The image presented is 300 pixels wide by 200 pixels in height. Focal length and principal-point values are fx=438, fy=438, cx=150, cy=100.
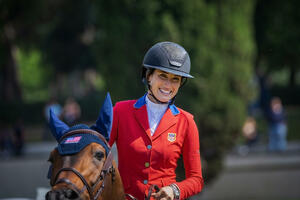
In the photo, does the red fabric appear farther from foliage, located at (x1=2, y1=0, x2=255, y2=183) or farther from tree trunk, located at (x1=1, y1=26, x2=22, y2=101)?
tree trunk, located at (x1=1, y1=26, x2=22, y2=101)

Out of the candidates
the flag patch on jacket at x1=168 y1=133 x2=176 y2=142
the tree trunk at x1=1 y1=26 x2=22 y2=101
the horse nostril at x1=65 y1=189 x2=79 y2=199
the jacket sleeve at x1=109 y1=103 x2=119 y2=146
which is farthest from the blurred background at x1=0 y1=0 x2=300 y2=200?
the tree trunk at x1=1 y1=26 x2=22 y2=101

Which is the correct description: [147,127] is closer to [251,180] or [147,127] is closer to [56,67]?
[251,180]

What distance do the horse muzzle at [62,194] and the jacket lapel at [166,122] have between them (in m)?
0.80

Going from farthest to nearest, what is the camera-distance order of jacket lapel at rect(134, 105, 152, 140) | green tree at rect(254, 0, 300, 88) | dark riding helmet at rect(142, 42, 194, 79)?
green tree at rect(254, 0, 300, 88), jacket lapel at rect(134, 105, 152, 140), dark riding helmet at rect(142, 42, 194, 79)

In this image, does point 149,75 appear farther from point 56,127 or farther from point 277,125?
point 277,125

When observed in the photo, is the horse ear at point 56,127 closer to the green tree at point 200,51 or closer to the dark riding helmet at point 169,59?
the dark riding helmet at point 169,59

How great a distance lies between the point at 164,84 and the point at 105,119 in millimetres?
528

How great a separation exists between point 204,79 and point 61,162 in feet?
21.2

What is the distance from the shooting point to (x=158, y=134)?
2.83m

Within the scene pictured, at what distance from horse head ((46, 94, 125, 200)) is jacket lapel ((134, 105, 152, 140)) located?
0.40 m

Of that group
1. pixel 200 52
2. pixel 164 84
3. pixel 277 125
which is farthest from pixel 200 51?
pixel 277 125

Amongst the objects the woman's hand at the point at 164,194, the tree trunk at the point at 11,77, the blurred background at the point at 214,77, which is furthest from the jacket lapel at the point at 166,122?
the tree trunk at the point at 11,77

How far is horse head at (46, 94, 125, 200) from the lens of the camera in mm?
2176

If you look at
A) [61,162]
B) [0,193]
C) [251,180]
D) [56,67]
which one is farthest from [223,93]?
[56,67]
